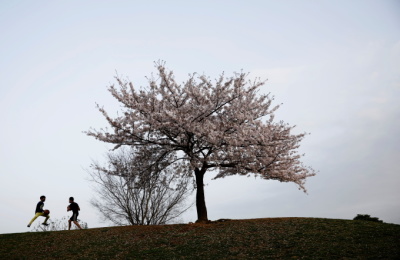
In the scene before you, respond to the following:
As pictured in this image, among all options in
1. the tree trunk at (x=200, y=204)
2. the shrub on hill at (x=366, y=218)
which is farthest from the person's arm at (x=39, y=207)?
the shrub on hill at (x=366, y=218)

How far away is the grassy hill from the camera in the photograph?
13102 millimetres

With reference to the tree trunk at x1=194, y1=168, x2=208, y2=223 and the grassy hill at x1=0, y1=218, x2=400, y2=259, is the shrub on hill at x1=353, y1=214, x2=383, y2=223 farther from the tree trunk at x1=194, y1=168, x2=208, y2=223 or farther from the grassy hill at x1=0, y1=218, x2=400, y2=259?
the tree trunk at x1=194, y1=168, x2=208, y2=223

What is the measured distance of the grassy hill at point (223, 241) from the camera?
13102 millimetres

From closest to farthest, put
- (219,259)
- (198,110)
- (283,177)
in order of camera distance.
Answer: (219,259)
(198,110)
(283,177)

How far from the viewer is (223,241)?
48.9ft

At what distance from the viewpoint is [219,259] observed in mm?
12562

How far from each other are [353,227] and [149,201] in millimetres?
17037

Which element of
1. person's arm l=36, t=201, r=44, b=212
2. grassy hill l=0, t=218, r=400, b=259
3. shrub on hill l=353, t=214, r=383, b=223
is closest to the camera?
grassy hill l=0, t=218, r=400, b=259

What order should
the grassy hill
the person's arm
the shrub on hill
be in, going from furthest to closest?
the shrub on hill
the person's arm
the grassy hill

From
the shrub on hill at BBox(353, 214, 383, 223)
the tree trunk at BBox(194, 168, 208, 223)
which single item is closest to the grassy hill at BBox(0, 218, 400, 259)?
the tree trunk at BBox(194, 168, 208, 223)

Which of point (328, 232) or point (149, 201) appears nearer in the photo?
point (328, 232)

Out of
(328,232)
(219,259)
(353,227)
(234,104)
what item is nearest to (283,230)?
(328,232)

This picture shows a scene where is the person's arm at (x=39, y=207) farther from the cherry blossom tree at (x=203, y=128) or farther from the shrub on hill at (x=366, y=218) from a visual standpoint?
the shrub on hill at (x=366, y=218)

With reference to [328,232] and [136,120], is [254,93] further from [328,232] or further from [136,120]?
[328,232]
